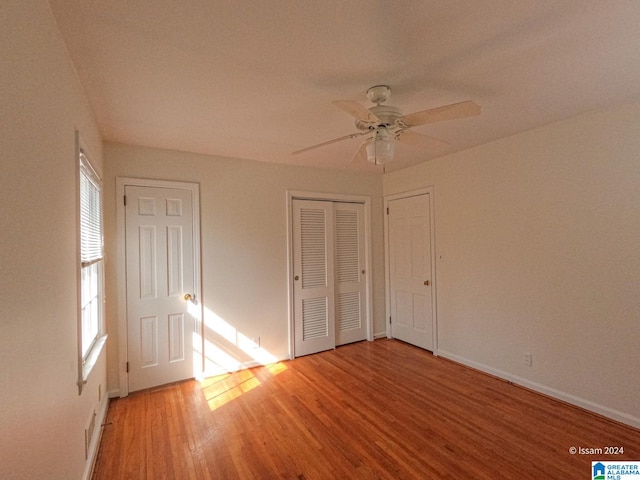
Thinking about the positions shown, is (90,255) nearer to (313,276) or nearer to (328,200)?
(313,276)

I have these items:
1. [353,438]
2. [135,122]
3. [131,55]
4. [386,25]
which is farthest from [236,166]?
[353,438]

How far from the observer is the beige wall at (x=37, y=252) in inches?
34.5

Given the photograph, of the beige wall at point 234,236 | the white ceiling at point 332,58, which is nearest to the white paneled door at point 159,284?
the beige wall at point 234,236

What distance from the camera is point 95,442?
6.70 ft

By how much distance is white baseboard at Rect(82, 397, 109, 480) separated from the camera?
1.77 metres

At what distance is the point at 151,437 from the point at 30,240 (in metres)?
1.89

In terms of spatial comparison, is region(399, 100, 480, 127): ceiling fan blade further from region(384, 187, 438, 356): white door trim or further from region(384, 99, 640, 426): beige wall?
region(384, 187, 438, 356): white door trim

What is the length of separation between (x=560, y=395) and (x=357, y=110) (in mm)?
2959

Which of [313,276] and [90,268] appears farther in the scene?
[313,276]

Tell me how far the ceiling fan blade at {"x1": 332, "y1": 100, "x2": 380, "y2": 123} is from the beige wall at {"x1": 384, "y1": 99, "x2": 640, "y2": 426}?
191 centimetres

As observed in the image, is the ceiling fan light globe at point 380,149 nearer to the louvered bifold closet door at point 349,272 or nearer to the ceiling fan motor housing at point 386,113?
the ceiling fan motor housing at point 386,113

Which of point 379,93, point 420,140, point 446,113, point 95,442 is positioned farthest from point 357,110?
point 95,442

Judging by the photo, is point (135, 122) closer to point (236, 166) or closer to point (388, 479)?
point (236, 166)
